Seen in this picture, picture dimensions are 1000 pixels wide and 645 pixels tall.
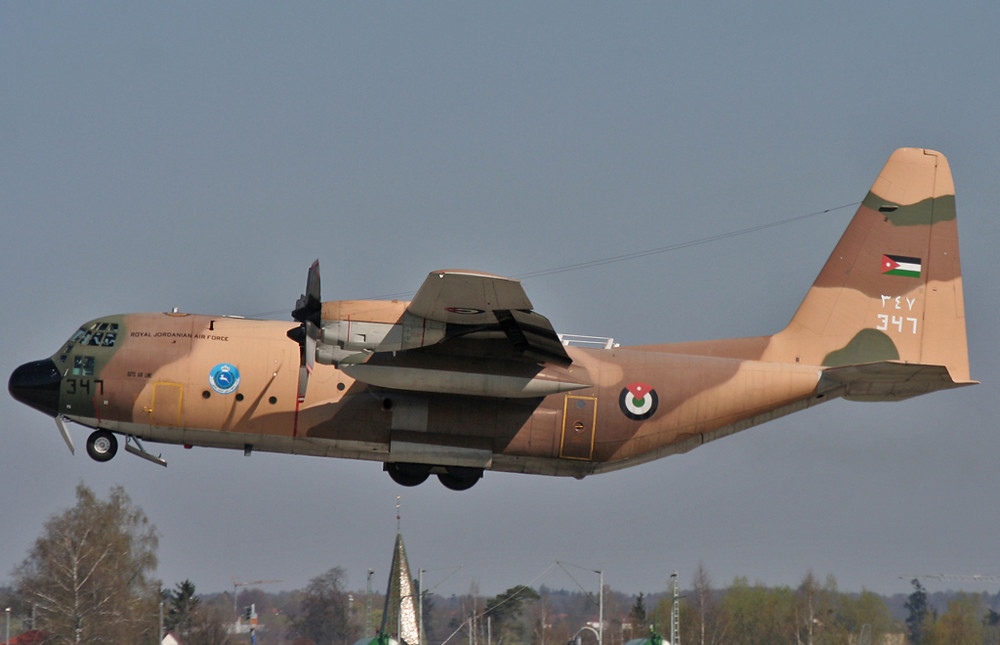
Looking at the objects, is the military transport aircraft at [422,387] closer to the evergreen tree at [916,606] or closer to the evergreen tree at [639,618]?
the evergreen tree at [639,618]

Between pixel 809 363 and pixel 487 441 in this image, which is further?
pixel 809 363

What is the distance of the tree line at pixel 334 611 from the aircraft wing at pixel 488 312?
A: 11.0m

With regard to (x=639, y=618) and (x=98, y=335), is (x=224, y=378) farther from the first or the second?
(x=639, y=618)

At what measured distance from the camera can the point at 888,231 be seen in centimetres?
2192

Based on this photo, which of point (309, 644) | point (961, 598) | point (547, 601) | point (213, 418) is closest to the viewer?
point (213, 418)

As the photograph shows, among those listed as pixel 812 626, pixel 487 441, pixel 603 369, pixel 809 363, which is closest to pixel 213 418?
pixel 487 441

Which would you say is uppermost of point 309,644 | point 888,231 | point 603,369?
point 888,231

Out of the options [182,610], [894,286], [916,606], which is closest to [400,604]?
[182,610]

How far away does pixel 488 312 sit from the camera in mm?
17594

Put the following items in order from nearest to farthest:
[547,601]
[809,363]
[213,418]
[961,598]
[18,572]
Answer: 1. [213,418]
2. [809,363]
3. [18,572]
4. [961,598]
5. [547,601]

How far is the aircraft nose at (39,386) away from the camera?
19.3 metres

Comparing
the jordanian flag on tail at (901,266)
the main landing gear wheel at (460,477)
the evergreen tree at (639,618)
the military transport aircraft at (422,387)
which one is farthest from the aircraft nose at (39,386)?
the evergreen tree at (639,618)

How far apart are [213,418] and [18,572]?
15.8 m

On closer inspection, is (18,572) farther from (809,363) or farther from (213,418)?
(809,363)
